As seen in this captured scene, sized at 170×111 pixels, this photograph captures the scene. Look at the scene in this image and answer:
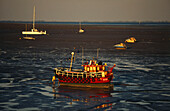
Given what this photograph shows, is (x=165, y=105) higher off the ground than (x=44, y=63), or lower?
lower

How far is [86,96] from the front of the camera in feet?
194

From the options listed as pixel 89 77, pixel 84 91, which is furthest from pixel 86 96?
pixel 89 77

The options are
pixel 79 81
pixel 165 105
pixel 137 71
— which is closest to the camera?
pixel 165 105

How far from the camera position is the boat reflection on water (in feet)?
177

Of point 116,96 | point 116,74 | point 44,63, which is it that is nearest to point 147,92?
point 116,96

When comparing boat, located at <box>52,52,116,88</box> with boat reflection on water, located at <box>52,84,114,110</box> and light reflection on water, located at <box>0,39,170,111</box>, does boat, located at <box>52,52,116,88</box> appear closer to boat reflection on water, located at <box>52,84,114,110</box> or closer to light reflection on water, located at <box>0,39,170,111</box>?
boat reflection on water, located at <box>52,84,114,110</box>

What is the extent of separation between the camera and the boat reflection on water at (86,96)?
177 feet

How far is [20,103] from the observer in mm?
54469

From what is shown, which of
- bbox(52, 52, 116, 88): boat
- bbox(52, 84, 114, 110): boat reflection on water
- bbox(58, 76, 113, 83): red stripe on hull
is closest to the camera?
bbox(52, 84, 114, 110): boat reflection on water

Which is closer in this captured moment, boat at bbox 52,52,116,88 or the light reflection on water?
the light reflection on water

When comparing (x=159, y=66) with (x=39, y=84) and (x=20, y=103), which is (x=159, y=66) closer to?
(x=39, y=84)

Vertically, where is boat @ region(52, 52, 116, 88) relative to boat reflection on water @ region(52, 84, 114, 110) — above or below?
above

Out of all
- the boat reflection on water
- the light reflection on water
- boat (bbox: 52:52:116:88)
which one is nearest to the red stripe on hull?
boat (bbox: 52:52:116:88)

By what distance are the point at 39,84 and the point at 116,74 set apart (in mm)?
19426
